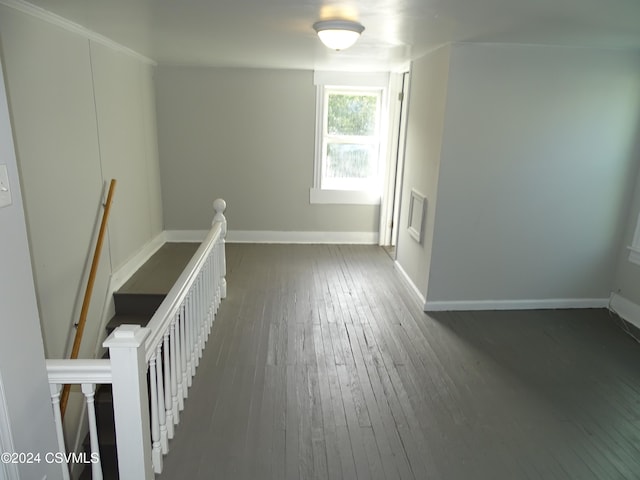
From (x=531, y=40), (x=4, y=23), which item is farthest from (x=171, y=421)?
(x=531, y=40)

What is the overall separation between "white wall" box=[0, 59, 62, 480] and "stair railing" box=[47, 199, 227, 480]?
0.36ft

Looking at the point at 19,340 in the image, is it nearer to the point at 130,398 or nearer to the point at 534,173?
the point at 130,398

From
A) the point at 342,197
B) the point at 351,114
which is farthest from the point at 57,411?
the point at 351,114

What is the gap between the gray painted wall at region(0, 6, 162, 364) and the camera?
8.36ft

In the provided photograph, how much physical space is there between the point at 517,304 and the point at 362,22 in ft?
9.15

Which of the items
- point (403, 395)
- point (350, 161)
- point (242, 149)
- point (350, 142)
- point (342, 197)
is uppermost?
point (350, 142)

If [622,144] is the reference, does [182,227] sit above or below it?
below

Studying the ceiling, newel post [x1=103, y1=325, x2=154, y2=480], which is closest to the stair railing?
newel post [x1=103, y1=325, x2=154, y2=480]

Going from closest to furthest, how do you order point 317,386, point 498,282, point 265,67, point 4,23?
point 4,23
point 317,386
point 498,282
point 265,67

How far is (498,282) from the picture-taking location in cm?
390

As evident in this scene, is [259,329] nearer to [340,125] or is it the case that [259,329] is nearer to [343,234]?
[343,234]

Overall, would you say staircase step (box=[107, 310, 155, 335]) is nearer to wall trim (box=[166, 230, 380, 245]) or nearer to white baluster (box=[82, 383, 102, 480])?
wall trim (box=[166, 230, 380, 245])

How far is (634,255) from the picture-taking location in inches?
148

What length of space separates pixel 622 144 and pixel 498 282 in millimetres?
1525
